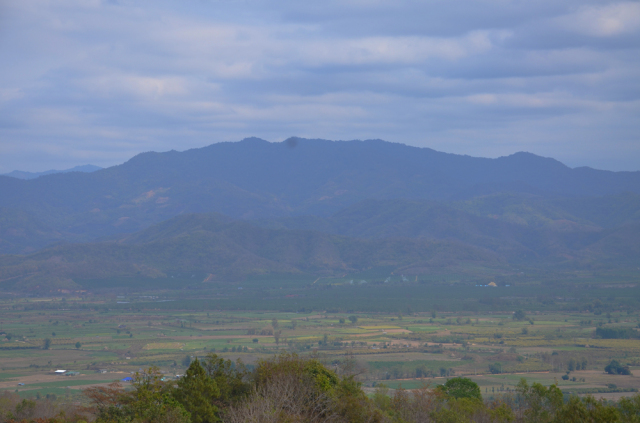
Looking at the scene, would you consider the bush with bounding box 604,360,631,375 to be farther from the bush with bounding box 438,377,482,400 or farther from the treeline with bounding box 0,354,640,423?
the treeline with bounding box 0,354,640,423

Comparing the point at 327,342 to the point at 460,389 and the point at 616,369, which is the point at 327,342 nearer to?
the point at 616,369

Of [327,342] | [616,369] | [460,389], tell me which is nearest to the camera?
[460,389]

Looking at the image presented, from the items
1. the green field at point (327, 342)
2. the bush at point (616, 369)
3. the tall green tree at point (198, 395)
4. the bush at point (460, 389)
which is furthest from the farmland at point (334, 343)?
the tall green tree at point (198, 395)

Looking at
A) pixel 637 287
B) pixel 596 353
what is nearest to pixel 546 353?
pixel 596 353

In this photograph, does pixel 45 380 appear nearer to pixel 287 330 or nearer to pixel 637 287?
pixel 287 330

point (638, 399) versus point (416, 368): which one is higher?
point (638, 399)

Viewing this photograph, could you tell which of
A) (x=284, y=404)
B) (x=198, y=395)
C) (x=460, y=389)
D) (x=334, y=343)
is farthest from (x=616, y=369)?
(x=198, y=395)

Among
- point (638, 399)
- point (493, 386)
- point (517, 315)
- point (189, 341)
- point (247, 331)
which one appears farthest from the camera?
point (517, 315)

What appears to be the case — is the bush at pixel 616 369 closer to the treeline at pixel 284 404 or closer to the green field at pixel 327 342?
the green field at pixel 327 342
